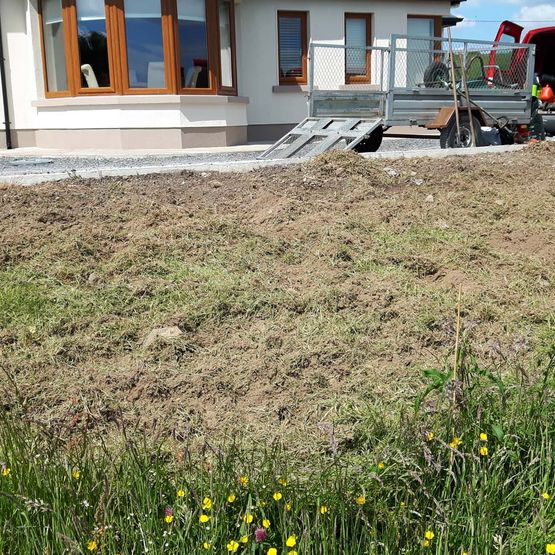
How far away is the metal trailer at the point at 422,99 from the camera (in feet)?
33.6

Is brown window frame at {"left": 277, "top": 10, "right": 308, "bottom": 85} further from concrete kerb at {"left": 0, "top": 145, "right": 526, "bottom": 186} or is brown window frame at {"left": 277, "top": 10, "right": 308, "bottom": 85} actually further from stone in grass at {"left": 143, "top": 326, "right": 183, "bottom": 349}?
stone in grass at {"left": 143, "top": 326, "right": 183, "bottom": 349}

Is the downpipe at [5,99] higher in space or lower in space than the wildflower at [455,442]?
higher

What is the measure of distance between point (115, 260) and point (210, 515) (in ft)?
8.93

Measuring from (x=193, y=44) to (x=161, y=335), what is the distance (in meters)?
11.5

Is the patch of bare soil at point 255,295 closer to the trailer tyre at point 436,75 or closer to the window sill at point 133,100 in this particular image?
the trailer tyre at point 436,75

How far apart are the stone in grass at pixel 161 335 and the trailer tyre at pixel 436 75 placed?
355 inches

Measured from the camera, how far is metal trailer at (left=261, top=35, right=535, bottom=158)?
33.6 feet

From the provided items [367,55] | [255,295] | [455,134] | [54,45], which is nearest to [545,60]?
[367,55]

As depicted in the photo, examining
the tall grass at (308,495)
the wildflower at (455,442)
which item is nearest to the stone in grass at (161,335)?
the tall grass at (308,495)

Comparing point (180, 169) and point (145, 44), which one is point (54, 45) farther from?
point (180, 169)

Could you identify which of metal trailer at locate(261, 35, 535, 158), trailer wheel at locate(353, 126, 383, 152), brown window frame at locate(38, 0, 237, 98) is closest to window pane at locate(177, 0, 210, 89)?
brown window frame at locate(38, 0, 237, 98)

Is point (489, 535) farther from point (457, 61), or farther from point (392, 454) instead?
point (457, 61)

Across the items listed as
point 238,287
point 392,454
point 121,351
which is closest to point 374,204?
point 238,287

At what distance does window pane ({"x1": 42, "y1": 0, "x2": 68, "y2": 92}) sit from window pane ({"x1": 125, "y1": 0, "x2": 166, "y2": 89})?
1.56m
